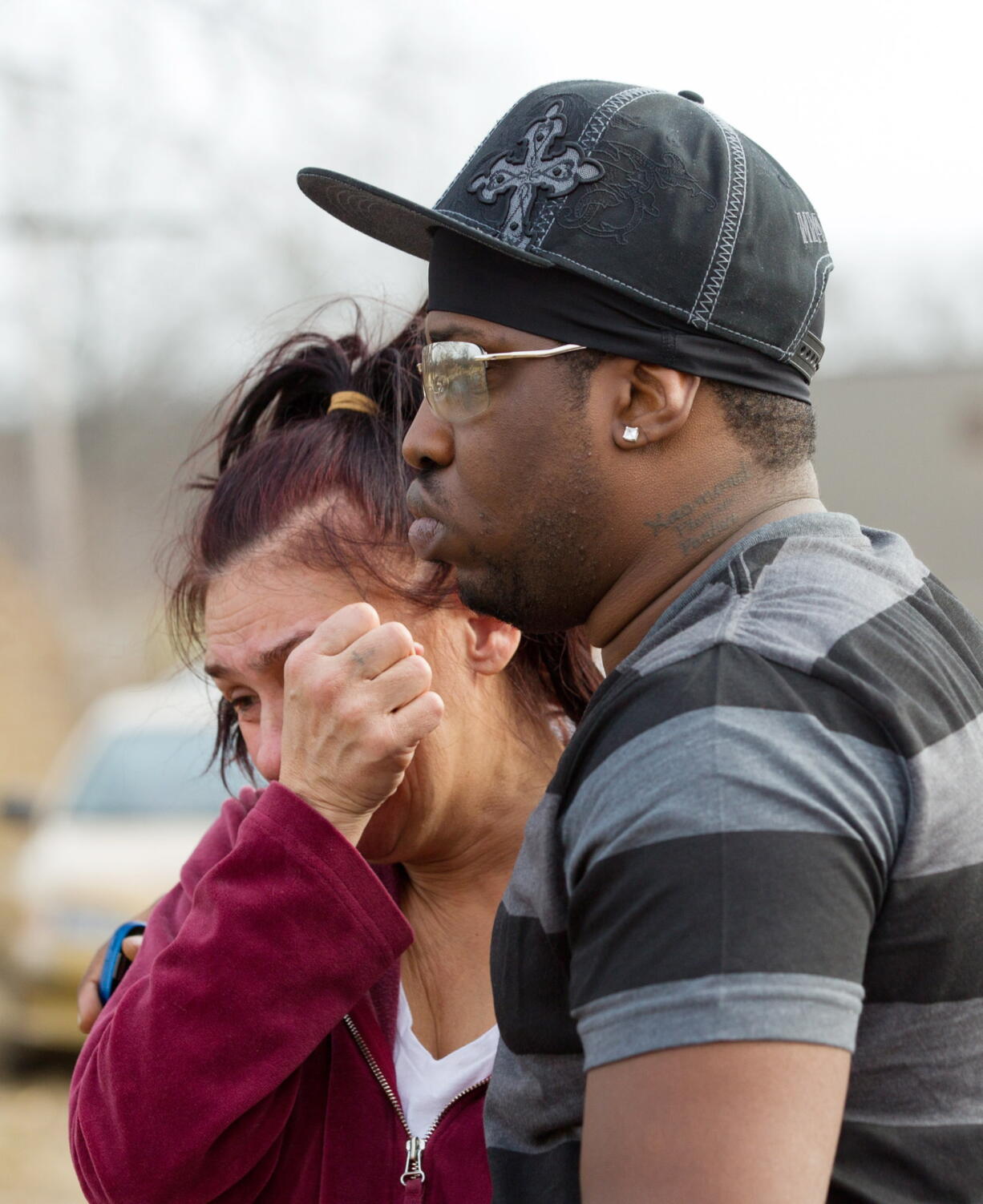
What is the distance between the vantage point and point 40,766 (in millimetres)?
16922

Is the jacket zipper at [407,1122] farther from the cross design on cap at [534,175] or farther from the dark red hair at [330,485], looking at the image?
the cross design on cap at [534,175]

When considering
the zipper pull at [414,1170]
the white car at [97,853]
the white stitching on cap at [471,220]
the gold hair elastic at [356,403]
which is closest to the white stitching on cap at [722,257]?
the white stitching on cap at [471,220]

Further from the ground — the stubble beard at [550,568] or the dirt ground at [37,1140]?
the stubble beard at [550,568]

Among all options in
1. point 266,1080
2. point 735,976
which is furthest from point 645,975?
point 266,1080

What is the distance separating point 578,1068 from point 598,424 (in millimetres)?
681

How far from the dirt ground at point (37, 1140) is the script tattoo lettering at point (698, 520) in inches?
231

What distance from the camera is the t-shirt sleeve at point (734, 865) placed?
1058 mm

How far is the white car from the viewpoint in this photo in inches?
285

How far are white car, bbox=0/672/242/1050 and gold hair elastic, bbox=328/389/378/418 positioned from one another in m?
4.39

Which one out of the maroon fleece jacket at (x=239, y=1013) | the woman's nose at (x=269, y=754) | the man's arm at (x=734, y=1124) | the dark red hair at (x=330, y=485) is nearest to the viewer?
the man's arm at (x=734, y=1124)

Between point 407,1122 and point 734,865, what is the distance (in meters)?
1.25

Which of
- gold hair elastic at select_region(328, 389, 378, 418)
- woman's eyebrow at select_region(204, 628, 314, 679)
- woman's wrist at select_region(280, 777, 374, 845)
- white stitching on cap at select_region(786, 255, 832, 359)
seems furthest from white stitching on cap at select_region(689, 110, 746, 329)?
gold hair elastic at select_region(328, 389, 378, 418)

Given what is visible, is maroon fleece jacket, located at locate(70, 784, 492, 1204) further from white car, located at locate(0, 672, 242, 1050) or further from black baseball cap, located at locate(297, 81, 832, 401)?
white car, located at locate(0, 672, 242, 1050)

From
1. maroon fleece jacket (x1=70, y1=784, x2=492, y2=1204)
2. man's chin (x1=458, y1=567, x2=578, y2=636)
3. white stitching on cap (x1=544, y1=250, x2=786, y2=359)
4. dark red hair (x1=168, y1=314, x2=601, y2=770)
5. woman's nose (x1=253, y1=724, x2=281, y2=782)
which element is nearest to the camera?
white stitching on cap (x1=544, y1=250, x2=786, y2=359)
